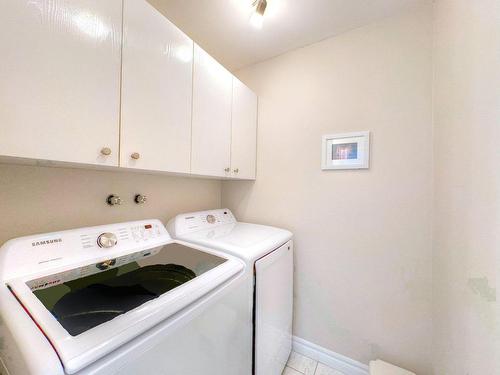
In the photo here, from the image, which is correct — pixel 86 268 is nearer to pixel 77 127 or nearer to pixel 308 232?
pixel 77 127

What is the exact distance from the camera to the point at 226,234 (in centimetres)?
146

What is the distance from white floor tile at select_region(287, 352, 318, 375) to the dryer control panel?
122 centimetres

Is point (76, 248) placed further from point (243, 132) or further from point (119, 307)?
point (243, 132)

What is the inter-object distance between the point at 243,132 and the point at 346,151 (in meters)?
0.84

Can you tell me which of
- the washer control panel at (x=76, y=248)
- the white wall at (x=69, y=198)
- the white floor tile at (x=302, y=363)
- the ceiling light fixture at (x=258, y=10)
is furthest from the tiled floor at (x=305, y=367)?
the ceiling light fixture at (x=258, y=10)

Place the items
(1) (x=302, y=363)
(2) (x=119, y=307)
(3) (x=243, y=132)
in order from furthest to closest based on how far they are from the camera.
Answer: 1. (3) (x=243, y=132)
2. (1) (x=302, y=363)
3. (2) (x=119, y=307)

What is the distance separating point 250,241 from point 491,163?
1084mm

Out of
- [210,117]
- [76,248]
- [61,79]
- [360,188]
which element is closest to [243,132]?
[210,117]

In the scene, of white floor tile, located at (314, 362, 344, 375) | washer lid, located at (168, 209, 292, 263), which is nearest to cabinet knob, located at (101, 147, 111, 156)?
washer lid, located at (168, 209, 292, 263)

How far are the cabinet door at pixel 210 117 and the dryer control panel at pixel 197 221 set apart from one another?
0.39 metres

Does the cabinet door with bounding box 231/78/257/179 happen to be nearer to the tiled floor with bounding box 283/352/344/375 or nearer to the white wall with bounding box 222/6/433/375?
the white wall with bounding box 222/6/433/375

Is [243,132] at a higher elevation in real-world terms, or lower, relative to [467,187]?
higher

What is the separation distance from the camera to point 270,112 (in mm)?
1839

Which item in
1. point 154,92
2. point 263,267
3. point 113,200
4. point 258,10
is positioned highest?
point 258,10
